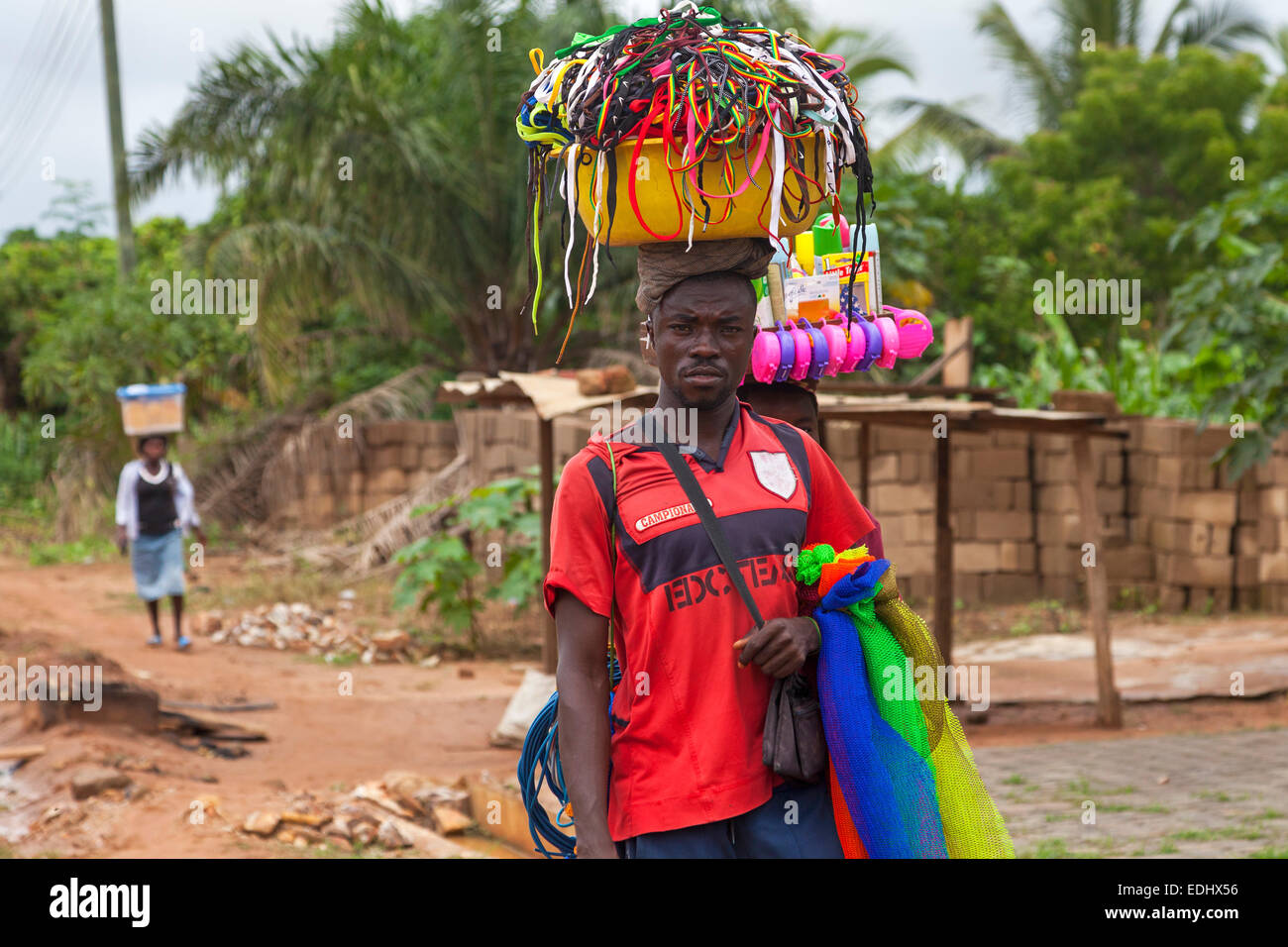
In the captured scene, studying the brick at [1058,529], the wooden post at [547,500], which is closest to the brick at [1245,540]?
the brick at [1058,529]

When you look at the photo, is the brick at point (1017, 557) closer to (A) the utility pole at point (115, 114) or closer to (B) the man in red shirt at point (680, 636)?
(B) the man in red shirt at point (680, 636)

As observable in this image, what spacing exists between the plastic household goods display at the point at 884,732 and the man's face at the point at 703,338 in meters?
0.34

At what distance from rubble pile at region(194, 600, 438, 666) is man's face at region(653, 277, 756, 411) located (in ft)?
26.2

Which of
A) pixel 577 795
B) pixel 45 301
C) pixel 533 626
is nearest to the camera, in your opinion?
pixel 577 795

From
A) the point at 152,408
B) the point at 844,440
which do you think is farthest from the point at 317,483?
the point at 844,440

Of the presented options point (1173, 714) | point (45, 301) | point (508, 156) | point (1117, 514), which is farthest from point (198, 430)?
point (1173, 714)

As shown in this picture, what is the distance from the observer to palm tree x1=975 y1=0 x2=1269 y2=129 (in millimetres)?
19641

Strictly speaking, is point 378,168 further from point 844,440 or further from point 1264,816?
point 1264,816

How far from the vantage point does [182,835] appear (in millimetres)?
5449

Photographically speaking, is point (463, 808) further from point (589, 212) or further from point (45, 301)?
point (45, 301)

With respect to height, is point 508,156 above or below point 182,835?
above

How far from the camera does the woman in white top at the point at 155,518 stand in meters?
9.72

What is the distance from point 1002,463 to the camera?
1181 cm

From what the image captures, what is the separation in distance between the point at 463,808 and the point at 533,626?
4769mm
